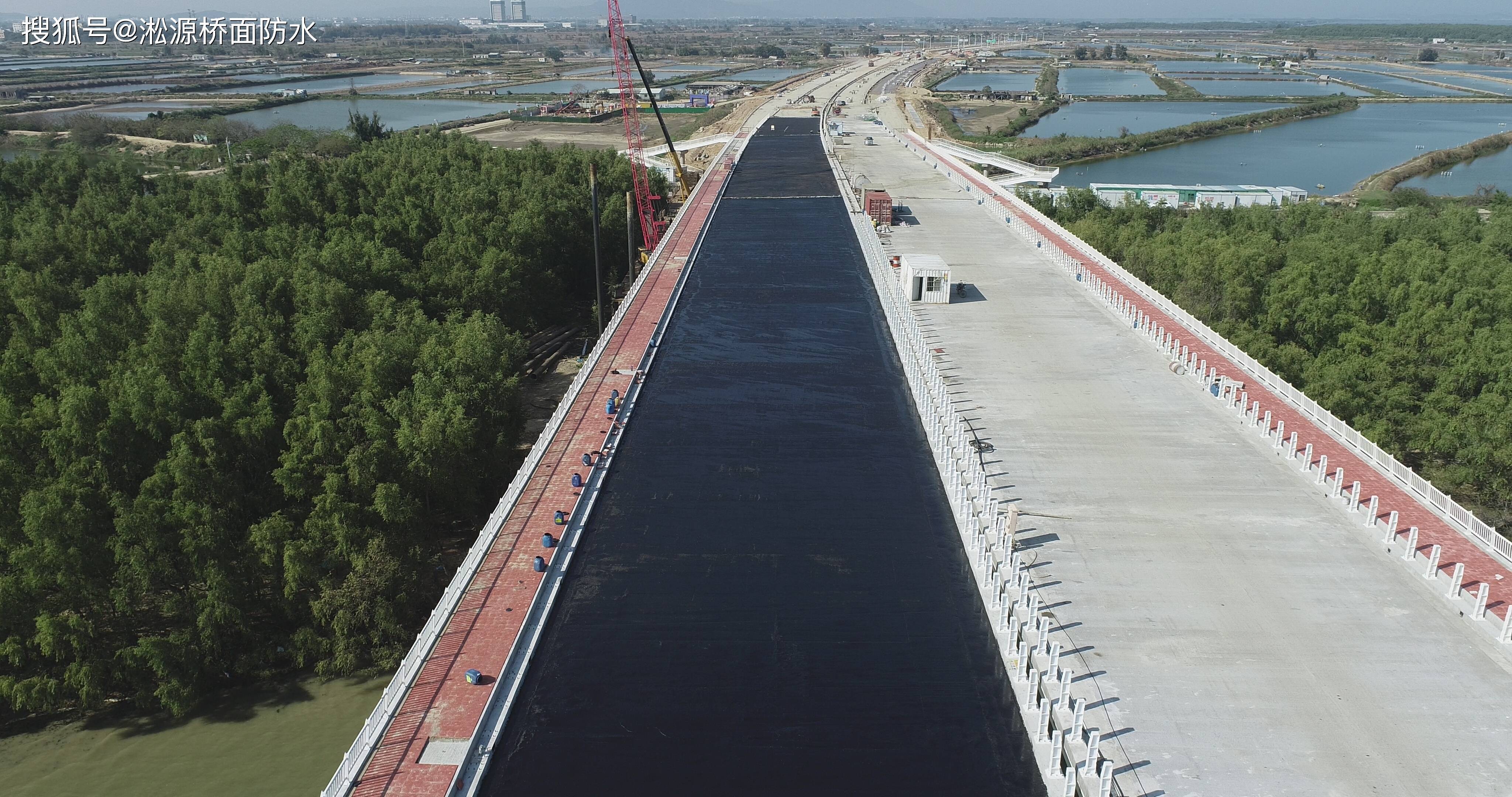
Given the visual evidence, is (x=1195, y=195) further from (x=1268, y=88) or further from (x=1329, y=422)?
(x=1268, y=88)

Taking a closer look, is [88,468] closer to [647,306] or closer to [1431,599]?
[647,306]

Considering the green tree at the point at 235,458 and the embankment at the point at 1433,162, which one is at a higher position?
the embankment at the point at 1433,162

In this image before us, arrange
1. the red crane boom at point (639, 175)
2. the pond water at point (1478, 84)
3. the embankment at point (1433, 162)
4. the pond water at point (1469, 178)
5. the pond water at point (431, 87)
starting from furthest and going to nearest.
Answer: the pond water at point (1478, 84) → the pond water at point (431, 87) → the pond water at point (1469, 178) → the embankment at point (1433, 162) → the red crane boom at point (639, 175)

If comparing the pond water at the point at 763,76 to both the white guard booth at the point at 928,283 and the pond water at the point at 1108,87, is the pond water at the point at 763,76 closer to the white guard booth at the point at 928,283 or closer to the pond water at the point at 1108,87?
the pond water at the point at 1108,87

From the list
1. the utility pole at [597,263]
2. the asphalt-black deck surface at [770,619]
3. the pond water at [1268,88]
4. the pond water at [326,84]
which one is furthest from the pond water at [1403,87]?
the asphalt-black deck surface at [770,619]

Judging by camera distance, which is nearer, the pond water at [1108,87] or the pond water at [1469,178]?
the pond water at [1469,178]

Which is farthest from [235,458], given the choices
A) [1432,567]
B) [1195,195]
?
[1195,195]

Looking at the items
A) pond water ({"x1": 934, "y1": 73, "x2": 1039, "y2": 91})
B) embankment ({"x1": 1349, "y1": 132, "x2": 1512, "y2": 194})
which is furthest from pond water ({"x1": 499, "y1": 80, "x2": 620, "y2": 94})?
embankment ({"x1": 1349, "y1": 132, "x2": 1512, "y2": 194})
